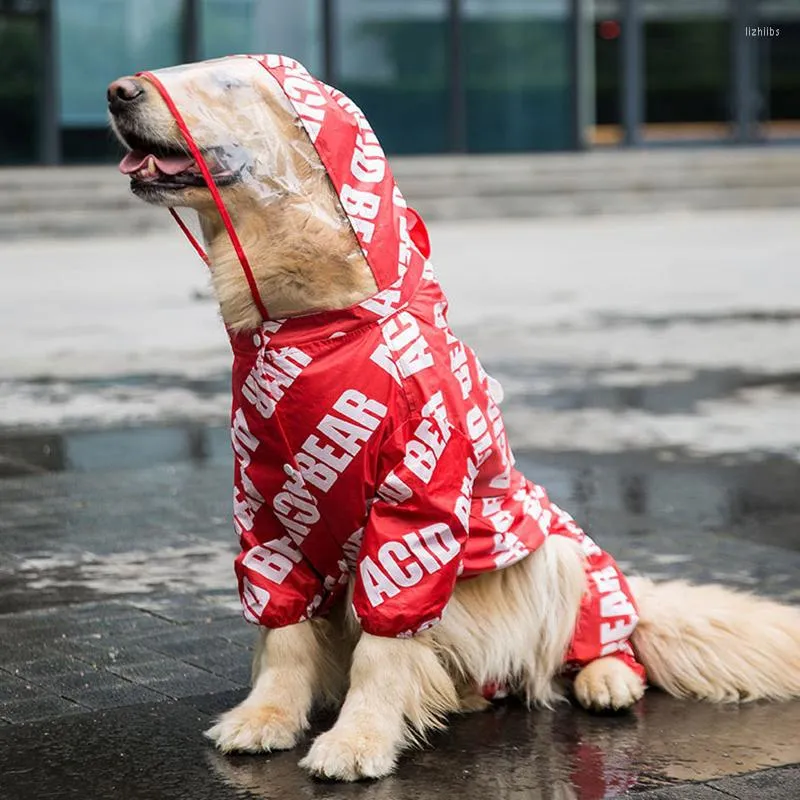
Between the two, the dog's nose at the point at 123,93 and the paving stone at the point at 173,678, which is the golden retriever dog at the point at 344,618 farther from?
the paving stone at the point at 173,678

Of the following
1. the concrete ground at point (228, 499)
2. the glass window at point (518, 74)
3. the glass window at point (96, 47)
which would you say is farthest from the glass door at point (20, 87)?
the concrete ground at point (228, 499)

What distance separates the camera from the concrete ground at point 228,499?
4.05 m

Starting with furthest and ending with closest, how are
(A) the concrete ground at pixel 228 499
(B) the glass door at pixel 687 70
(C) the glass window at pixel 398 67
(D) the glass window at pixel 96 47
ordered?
1. (B) the glass door at pixel 687 70
2. (C) the glass window at pixel 398 67
3. (D) the glass window at pixel 96 47
4. (A) the concrete ground at pixel 228 499

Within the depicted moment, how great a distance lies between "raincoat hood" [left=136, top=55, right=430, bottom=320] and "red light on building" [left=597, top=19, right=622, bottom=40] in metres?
28.4

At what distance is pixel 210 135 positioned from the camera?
3.89 metres

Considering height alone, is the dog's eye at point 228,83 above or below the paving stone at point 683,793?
above

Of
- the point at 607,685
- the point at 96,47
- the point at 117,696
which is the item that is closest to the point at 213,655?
the point at 117,696

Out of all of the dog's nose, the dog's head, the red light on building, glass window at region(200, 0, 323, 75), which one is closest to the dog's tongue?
the dog's head

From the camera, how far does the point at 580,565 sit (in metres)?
4.46

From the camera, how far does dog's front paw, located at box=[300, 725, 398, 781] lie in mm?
3893

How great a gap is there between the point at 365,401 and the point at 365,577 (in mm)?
433

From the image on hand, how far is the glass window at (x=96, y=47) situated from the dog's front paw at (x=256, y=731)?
74.7ft

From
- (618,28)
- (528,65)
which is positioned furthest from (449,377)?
(618,28)

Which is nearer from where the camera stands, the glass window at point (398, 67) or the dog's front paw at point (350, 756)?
the dog's front paw at point (350, 756)
